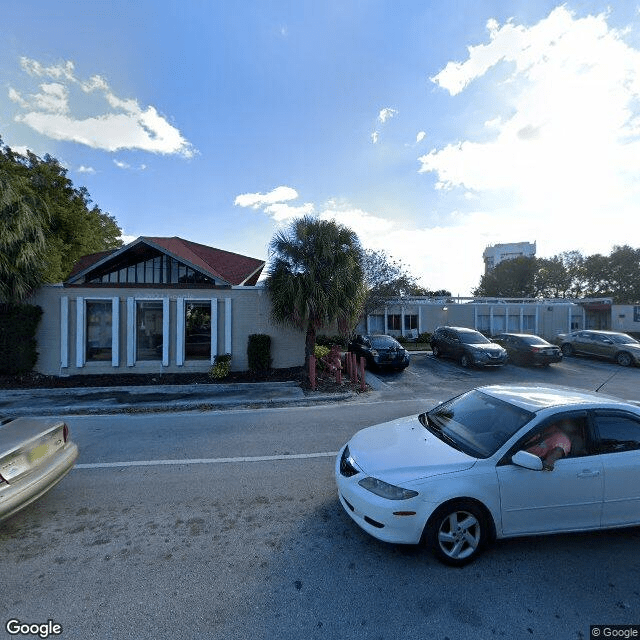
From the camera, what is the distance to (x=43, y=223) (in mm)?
11680

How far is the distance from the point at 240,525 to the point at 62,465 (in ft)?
6.64

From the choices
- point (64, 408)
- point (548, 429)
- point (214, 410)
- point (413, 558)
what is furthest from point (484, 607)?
point (64, 408)

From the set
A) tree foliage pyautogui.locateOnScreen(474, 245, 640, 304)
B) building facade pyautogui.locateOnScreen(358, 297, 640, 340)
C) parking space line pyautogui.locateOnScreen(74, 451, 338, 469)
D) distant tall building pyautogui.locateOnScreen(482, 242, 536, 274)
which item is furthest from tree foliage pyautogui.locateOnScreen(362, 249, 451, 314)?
distant tall building pyautogui.locateOnScreen(482, 242, 536, 274)

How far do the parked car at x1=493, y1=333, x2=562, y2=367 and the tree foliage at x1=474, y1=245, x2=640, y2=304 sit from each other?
37117mm

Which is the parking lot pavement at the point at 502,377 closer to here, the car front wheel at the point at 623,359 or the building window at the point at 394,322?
the car front wheel at the point at 623,359

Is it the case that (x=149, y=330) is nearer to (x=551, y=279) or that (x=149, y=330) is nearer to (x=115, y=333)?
(x=115, y=333)

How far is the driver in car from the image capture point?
289cm

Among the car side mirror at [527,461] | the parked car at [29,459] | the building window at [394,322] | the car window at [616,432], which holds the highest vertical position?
the building window at [394,322]

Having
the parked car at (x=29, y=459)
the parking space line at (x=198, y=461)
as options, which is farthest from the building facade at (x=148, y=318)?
the parked car at (x=29, y=459)

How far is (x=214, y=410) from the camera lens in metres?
7.85

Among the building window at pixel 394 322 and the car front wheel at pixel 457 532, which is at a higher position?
the building window at pixel 394 322

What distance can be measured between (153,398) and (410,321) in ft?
66.9

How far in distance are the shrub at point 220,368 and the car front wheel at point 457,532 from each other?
9.23 m

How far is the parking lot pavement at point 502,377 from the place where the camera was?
10.4m
